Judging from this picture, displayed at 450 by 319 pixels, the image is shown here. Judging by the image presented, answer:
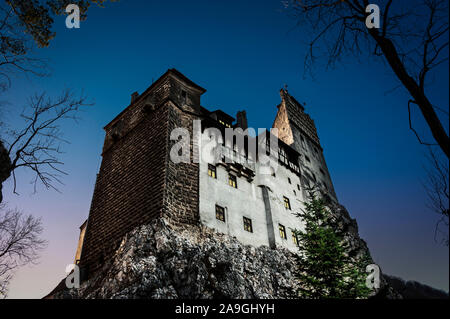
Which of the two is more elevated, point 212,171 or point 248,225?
point 212,171

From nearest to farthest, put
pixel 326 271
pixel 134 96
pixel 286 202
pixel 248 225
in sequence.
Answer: pixel 326 271 → pixel 248 225 → pixel 286 202 → pixel 134 96

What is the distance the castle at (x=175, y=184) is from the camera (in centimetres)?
1733

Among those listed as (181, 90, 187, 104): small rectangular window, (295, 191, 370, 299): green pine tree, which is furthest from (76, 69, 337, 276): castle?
(295, 191, 370, 299): green pine tree

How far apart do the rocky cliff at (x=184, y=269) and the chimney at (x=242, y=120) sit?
1150cm

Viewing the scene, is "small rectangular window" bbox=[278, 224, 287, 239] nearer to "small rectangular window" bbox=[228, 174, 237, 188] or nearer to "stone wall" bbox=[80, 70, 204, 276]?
"small rectangular window" bbox=[228, 174, 237, 188]

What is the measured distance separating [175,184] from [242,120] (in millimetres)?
11855

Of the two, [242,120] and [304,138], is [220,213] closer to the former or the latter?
[242,120]

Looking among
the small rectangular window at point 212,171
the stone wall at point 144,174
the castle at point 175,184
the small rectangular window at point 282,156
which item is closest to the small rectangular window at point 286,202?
the castle at point 175,184

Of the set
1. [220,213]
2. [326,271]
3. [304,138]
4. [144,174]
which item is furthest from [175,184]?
[304,138]

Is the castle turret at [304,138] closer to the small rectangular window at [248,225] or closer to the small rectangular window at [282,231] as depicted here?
the small rectangular window at [282,231]

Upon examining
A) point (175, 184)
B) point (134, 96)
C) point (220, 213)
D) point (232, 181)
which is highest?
point (134, 96)

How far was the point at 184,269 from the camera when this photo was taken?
543 inches

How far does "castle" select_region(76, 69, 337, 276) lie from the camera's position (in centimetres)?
1733
